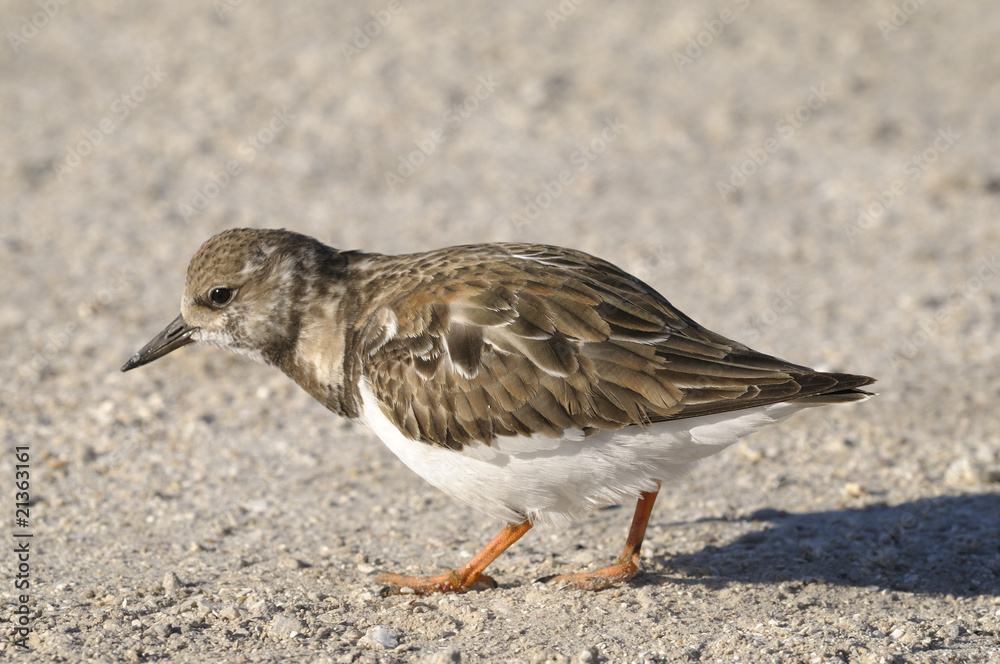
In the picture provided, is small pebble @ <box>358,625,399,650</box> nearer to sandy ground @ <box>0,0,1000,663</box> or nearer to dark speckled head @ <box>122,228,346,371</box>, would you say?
sandy ground @ <box>0,0,1000,663</box>

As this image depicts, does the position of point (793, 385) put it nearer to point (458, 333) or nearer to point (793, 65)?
point (458, 333)

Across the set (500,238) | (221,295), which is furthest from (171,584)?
(500,238)

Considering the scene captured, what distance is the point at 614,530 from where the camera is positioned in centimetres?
646

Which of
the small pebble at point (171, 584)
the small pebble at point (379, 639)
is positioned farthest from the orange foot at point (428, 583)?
the small pebble at point (171, 584)

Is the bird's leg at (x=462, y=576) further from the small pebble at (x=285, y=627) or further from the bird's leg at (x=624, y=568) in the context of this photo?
the small pebble at (x=285, y=627)

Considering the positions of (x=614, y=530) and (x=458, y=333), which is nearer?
(x=458, y=333)

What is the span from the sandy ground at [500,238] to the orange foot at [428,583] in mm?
78

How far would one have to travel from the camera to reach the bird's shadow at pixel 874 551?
19.2 feet

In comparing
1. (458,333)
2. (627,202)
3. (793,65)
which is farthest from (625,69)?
(458,333)

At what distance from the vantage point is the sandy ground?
5312mm

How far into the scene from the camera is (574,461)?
5.06 meters

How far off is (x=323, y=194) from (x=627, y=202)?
3.22 meters

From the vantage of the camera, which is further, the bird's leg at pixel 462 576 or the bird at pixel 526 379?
the bird's leg at pixel 462 576

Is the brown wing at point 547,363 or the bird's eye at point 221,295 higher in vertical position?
the bird's eye at point 221,295
